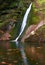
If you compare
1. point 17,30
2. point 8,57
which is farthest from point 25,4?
point 8,57

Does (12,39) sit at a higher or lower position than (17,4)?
lower

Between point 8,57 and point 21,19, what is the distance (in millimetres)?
13680

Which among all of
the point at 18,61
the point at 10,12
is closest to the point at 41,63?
the point at 18,61

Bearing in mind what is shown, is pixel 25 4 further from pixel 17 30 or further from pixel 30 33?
pixel 30 33

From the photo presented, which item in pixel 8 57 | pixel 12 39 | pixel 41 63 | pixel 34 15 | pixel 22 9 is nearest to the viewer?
pixel 41 63

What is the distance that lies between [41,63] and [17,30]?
1377cm

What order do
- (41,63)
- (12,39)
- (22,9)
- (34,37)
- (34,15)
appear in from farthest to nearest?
(22,9) < (34,15) < (12,39) < (34,37) < (41,63)

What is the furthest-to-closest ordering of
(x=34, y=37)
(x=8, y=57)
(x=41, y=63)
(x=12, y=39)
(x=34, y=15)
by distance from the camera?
1. (x=34, y=15)
2. (x=12, y=39)
3. (x=34, y=37)
4. (x=8, y=57)
5. (x=41, y=63)

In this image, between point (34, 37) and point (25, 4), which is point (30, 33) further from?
point (25, 4)

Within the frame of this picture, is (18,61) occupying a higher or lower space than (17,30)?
higher

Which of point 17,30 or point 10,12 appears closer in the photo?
point 17,30

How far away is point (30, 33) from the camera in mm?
21141

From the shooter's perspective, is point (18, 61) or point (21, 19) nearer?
point (18, 61)

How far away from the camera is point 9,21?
24422 millimetres
